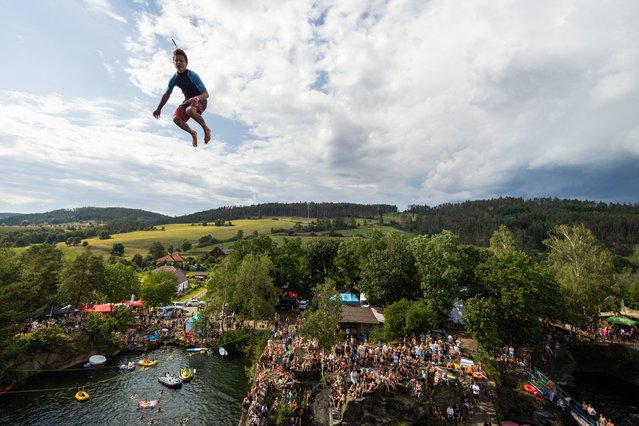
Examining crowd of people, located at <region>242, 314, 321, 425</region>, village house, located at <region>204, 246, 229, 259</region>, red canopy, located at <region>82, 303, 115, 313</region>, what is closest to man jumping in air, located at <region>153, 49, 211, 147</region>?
crowd of people, located at <region>242, 314, 321, 425</region>

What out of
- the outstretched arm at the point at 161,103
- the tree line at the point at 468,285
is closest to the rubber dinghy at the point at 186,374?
the tree line at the point at 468,285

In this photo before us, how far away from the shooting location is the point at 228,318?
4578cm

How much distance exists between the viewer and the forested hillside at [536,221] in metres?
120

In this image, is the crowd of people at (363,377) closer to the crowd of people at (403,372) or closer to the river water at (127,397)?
the crowd of people at (403,372)

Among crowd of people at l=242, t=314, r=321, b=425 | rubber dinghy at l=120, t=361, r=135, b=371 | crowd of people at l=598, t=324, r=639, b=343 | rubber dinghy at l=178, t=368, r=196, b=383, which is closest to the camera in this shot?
crowd of people at l=242, t=314, r=321, b=425

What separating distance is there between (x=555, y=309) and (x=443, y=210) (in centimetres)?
17368

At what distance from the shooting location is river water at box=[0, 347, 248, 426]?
2455 cm

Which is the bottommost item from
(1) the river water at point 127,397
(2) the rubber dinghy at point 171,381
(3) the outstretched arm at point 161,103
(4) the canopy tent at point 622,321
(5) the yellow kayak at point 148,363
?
(1) the river water at point 127,397

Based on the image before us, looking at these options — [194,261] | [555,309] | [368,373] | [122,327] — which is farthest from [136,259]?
[555,309]

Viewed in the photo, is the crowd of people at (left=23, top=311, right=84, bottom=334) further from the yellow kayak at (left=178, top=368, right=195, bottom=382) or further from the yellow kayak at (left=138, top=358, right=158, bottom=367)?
the yellow kayak at (left=178, top=368, right=195, bottom=382)

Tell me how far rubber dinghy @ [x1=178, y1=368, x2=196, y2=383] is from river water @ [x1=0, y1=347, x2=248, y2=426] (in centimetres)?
50

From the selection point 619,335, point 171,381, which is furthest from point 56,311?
point 619,335

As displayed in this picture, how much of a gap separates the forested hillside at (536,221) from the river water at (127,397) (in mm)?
100490

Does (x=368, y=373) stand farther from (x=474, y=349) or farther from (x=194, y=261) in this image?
(x=194, y=261)
